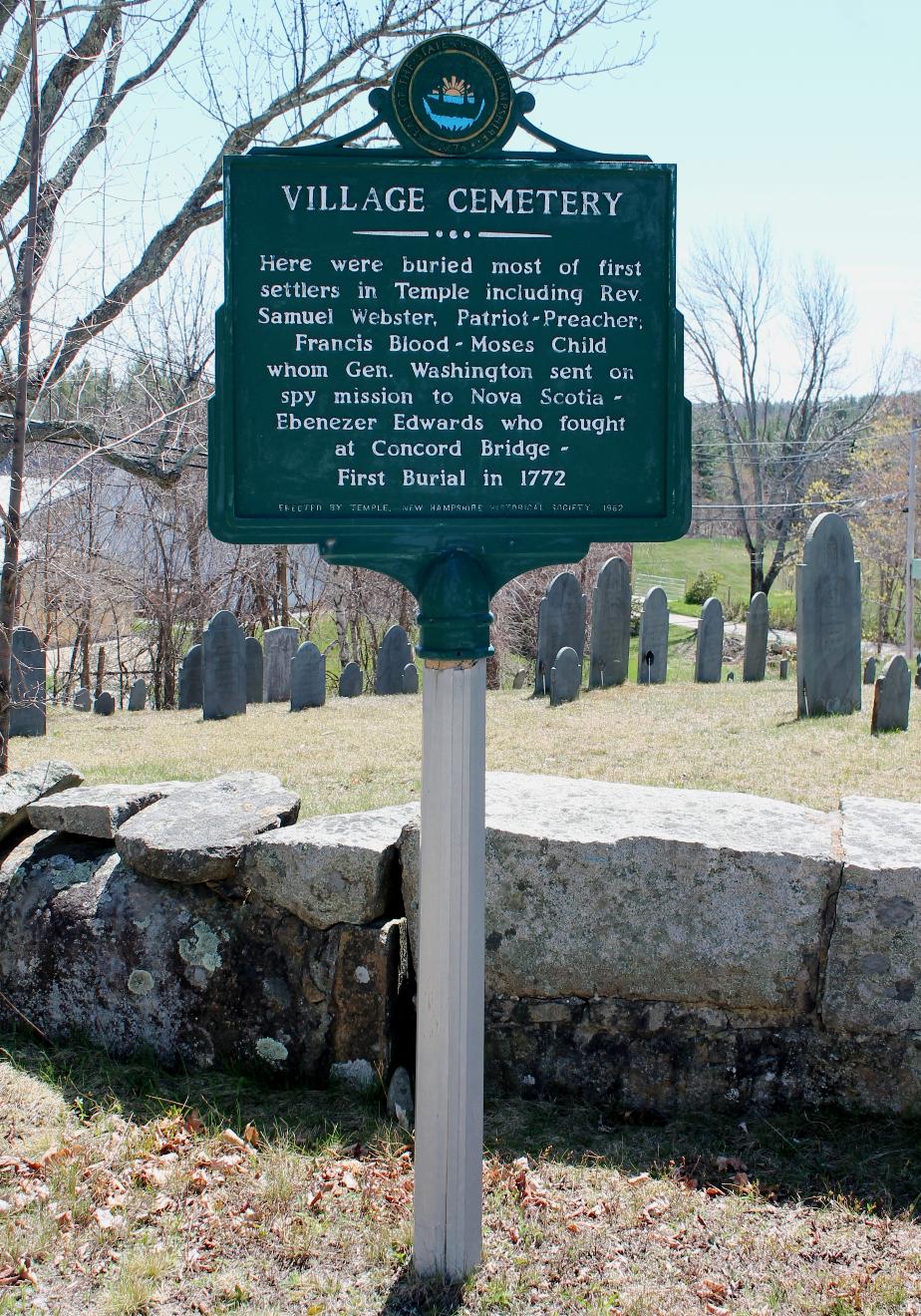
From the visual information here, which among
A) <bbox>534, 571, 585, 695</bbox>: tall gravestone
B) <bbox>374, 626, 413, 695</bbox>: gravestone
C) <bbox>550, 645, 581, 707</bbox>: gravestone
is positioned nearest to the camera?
<bbox>550, 645, 581, 707</bbox>: gravestone

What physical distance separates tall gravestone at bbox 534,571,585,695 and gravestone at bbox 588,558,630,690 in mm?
294

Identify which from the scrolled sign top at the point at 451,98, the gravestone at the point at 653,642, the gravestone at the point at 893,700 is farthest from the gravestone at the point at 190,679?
the scrolled sign top at the point at 451,98

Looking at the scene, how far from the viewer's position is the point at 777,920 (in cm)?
355

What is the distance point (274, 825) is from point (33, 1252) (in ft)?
5.32

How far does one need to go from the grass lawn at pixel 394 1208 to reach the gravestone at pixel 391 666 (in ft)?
40.3

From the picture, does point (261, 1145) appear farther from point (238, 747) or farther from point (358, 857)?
point (238, 747)

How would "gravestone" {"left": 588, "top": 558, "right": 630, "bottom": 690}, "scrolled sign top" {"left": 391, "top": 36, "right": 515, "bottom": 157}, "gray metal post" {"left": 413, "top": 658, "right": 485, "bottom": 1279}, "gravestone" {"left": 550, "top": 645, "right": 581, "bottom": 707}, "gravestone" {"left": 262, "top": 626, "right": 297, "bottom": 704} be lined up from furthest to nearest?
"gravestone" {"left": 262, "top": 626, "right": 297, "bottom": 704}, "gravestone" {"left": 588, "top": 558, "right": 630, "bottom": 690}, "gravestone" {"left": 550, "top": 645, "right": 581, "bottom": 707}, "gray metal post" {"left": 413, "top": 658, "right": 485, "bottom": 1279}, "scrolled sign top" {"left": 391, "top": 36, "right": 515, "bottom": 157}

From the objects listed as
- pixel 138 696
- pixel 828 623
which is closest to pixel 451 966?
pixel 828 623

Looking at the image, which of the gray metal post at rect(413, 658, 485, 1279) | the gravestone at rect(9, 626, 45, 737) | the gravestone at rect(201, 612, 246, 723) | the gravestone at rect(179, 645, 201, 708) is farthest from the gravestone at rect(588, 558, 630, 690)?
the gray metal post at rect(413, 658, 485, 1279)

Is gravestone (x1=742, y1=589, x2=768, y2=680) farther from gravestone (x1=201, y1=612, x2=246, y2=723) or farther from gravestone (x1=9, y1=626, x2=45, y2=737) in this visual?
gravestone (x1=9, y1=626, x2=45, y2=737)

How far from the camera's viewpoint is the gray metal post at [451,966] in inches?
110

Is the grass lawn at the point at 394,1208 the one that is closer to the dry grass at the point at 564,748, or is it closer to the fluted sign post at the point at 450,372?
the fluted sign post at the point at 450,372

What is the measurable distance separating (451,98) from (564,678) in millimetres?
10165

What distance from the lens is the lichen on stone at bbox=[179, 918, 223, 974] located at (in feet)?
12.8
